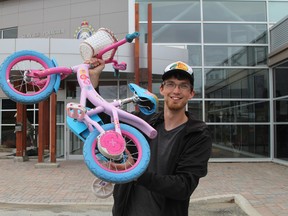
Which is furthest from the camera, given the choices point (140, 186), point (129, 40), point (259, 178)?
point (259, 178)

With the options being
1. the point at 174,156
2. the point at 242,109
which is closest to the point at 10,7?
the point at 242,109

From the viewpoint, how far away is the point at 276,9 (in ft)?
43.9

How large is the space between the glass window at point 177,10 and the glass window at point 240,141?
4.02m

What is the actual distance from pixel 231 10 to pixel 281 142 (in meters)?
4.95

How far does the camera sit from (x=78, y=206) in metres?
6.97

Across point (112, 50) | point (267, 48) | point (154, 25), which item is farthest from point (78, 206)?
point (267, 48)

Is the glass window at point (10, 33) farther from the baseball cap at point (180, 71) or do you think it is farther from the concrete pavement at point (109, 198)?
the baseball cap at point (180, 71)

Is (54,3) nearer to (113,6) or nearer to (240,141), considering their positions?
(113,6)

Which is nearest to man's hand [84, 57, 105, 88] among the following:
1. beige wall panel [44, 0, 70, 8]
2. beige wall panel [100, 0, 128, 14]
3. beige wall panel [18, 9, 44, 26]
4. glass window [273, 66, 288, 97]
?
glass window [273, 66, 288, 97]

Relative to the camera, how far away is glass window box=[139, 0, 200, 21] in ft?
44.2

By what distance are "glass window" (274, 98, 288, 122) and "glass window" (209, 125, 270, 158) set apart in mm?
587

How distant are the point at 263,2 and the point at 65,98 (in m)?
7.80

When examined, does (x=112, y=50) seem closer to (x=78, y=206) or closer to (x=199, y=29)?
(x=78, y=206)

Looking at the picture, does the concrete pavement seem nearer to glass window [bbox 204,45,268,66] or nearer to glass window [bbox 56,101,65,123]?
glass window [bbox 56,101,65,123]
